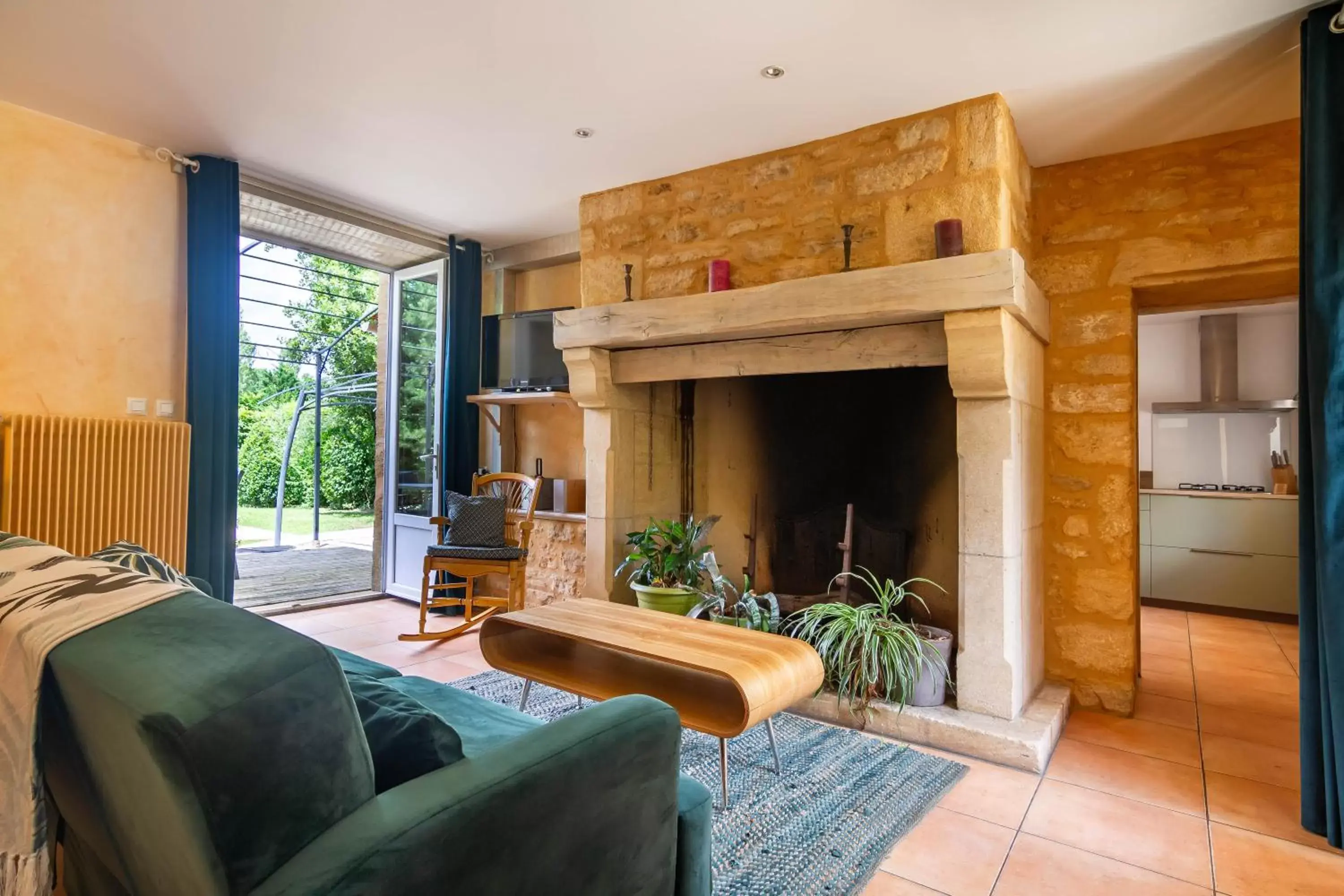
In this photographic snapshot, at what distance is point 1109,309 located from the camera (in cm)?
295

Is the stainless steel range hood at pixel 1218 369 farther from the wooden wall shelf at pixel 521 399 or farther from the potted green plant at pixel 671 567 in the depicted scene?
the wooden wall shelf at pixel 521 399

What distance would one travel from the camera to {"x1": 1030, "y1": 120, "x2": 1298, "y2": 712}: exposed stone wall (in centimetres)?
276

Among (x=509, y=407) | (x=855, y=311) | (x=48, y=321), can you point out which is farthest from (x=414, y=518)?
(x=855, y=311)

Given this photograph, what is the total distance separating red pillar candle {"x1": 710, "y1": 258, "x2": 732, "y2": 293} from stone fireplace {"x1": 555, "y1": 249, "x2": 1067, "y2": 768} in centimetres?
10

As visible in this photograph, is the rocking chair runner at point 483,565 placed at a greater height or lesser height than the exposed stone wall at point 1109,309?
lesser

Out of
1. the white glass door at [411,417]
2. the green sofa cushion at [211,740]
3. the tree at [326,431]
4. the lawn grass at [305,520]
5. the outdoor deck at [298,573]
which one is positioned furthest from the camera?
the tree at [326,431]

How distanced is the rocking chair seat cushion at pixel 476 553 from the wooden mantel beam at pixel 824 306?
4.08ft

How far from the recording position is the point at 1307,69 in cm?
205

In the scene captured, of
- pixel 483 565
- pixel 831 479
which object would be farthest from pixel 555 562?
pixel 831 479

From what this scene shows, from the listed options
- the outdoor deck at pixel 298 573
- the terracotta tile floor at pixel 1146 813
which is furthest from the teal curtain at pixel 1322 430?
the outdoor deck at pixel 298 573

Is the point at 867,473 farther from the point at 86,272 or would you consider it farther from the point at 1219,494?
the point at 86,272

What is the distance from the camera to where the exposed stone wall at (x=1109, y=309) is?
276 cm

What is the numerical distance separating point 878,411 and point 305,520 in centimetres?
997

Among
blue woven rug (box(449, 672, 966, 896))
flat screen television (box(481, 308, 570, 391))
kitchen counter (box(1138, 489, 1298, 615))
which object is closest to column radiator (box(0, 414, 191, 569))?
flat screen television (box(481, 308, 570, 391))
